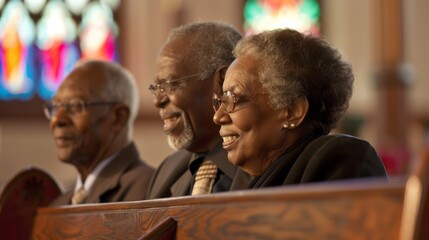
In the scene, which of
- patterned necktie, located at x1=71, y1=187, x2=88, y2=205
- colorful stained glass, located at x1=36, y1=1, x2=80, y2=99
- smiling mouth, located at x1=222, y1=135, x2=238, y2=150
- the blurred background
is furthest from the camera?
colorful stained glass, located at x1=36, y1=1, x2=80, y2=99

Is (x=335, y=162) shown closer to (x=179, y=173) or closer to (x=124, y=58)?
(x=179, y=173)

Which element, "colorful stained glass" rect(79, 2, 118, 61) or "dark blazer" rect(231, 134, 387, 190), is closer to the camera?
"dark blazer" rect(231, 134, 387, 190)

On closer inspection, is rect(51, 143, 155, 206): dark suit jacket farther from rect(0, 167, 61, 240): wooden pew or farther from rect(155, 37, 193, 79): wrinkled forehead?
rect(155, 37, 193, 79): wrinkled forehead

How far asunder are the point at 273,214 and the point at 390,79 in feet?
31.0

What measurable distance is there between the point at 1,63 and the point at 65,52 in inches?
30.7

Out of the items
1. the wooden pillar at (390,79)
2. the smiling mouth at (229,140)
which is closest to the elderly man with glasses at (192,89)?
the smiling mouth at (229,140)

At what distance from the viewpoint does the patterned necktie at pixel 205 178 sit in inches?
151

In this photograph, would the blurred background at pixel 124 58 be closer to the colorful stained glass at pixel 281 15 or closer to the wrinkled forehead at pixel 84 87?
the colorful stained glass at pixel 281 15

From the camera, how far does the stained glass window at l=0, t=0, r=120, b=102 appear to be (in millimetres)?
11914

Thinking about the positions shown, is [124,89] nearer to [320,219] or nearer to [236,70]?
[236,70]

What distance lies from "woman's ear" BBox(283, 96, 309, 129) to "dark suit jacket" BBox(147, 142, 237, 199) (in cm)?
57

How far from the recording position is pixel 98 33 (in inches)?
485

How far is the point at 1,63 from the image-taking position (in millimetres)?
11922

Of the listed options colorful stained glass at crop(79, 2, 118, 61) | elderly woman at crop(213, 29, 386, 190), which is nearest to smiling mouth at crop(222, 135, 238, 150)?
elderly woman at crop(213, 29, 386, 190)
